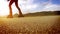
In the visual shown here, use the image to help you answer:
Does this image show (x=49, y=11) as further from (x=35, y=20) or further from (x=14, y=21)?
(x=14, y=21)

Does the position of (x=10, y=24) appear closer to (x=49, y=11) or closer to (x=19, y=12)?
(x=19, y=12)

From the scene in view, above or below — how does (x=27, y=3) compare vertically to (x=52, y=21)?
above

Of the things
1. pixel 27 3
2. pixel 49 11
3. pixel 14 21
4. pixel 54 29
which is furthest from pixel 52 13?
pixel 14 21

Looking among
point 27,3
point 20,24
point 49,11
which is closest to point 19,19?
point 20,24

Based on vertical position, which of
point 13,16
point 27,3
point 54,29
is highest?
point 27,3

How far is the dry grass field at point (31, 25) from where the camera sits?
4.39 feet

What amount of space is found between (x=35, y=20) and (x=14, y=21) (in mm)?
191

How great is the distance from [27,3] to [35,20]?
17 cm

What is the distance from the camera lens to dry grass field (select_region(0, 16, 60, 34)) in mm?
1337

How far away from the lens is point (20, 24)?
4.43 ft

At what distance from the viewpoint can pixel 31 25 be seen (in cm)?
135

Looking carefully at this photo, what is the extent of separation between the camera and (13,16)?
134 cm

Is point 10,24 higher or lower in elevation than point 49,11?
lower

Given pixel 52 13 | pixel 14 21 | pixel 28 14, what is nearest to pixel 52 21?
pixel 52 13
